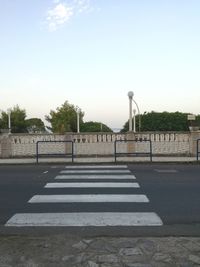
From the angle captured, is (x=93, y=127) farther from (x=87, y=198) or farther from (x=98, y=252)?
(x=98, y=252)

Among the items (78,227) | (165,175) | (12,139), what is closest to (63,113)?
(12,139)

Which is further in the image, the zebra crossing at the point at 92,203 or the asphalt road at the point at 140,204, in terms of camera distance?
the zebra crossing at the point at 92,203

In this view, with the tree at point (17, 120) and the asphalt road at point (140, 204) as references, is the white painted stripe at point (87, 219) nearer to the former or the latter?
the asphalt road at point (140, 204)

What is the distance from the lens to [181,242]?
677 cm

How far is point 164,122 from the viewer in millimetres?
72625

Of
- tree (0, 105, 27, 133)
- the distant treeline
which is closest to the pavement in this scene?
the distant treeline

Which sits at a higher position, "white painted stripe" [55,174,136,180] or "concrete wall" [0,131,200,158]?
"concrete wall" [0,131,200,158]

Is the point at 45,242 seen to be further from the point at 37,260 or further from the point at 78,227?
the point at 78,227

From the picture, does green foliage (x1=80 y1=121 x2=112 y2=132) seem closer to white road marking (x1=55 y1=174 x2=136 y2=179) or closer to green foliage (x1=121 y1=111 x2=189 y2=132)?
green foliage (x1=121 y1=111 x2=189 y2=132)

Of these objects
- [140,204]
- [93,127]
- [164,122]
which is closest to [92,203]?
[140,204]

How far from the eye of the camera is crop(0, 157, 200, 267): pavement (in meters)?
5.91

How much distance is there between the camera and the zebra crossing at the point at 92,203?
27.5ft

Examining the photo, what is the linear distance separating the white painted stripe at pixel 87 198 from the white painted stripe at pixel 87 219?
1.42 metres

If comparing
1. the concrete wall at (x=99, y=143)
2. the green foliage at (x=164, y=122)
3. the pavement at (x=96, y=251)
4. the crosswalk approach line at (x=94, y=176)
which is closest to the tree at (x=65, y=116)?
the green foliage at (x=164, y=122)
